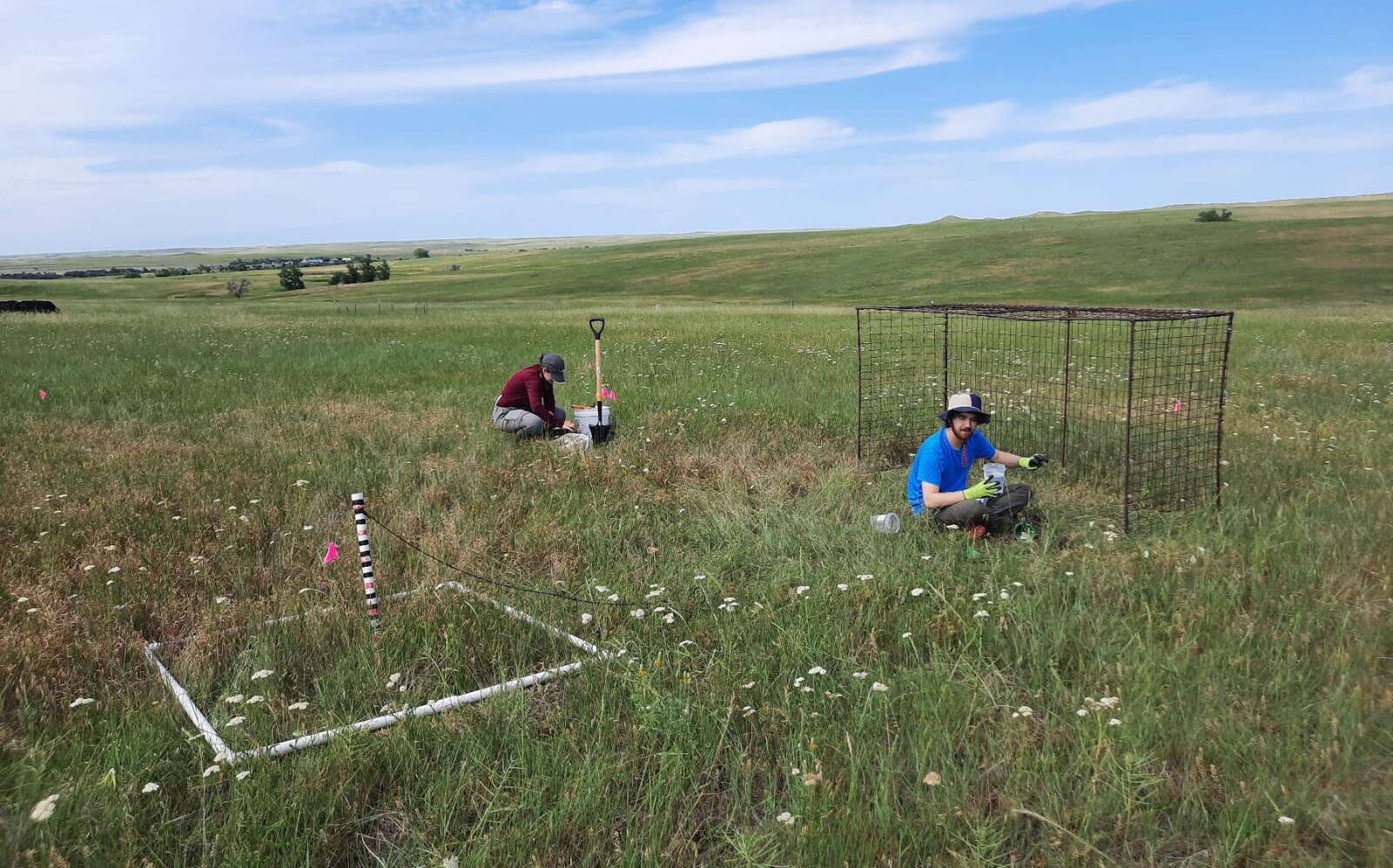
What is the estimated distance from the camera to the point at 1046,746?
4195 millimetres

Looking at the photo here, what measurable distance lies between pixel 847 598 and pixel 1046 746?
190cm

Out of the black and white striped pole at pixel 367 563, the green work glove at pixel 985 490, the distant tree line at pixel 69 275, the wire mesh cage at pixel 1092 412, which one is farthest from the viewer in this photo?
the distant tree line at pixel 69 275

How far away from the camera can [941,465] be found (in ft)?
24.9

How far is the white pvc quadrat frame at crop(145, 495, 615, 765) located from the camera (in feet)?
14.0

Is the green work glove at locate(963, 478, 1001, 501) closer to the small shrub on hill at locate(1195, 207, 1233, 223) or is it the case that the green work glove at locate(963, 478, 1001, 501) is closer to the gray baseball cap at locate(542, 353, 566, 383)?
the gray baseball cap at locate(542, 353, 566, 383)

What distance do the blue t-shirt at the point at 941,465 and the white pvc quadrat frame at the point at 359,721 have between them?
3522 millimetres

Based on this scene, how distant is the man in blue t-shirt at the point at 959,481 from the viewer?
7305mm

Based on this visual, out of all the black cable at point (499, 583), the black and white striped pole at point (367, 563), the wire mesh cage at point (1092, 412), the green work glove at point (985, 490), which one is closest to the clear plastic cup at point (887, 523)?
the green work glove at point (985, 490)

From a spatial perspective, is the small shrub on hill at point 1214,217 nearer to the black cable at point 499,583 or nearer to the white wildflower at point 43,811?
the black cable at point 499,583

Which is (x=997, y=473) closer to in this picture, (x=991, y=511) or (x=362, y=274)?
(x=991, y=511)

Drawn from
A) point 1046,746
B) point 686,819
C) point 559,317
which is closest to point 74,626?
point 686,819

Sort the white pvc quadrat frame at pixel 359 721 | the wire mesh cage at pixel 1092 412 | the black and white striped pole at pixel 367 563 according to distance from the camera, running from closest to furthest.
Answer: the white pvc quadrat frame at pixel 359 721 → the black and white striped pole at pixel 367 563 → the wire mesh cage at pixel 1092 412

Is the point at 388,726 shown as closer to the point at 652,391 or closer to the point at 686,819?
the point at 686,819

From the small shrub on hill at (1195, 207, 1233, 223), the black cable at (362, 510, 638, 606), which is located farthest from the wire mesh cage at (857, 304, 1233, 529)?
the small shrub on hill at (1195, 207, 1233, 223)
